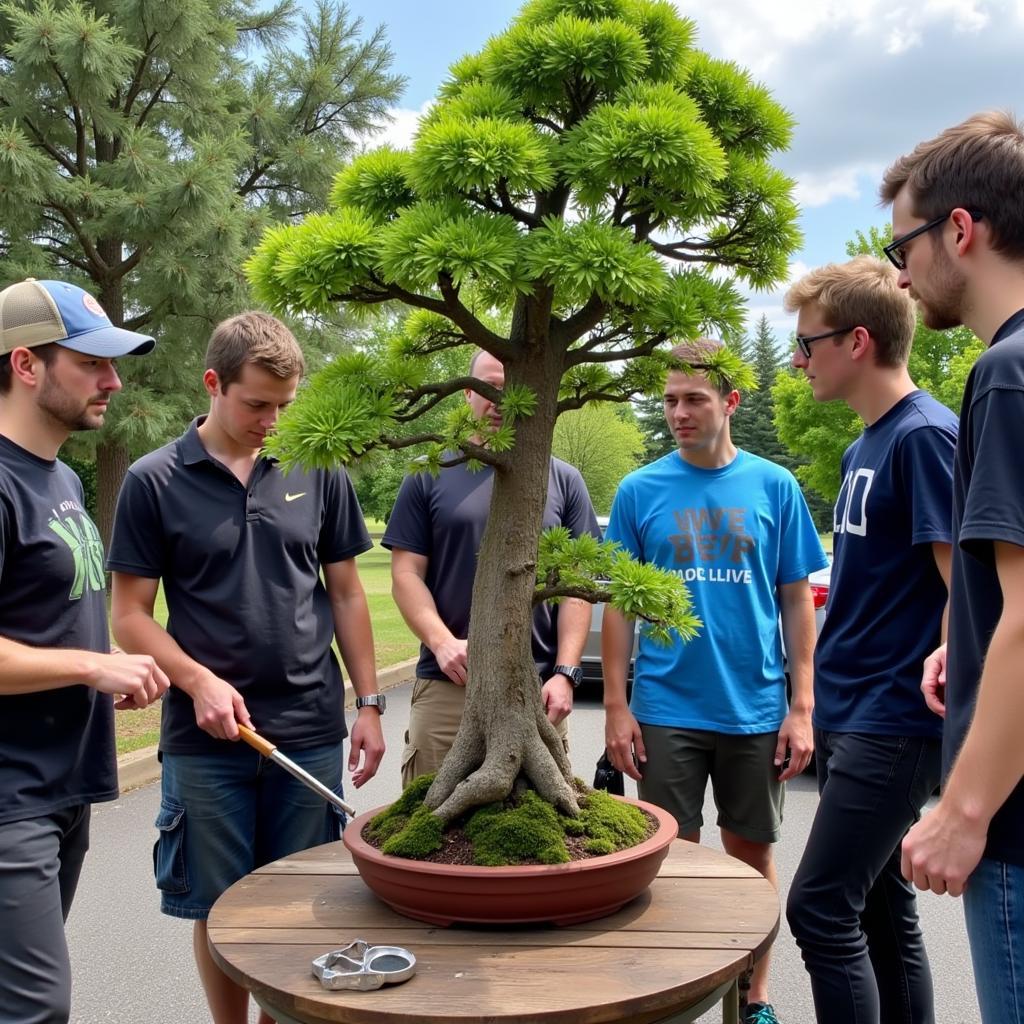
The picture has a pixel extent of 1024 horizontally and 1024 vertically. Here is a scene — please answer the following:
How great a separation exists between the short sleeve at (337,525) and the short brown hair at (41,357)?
894mm

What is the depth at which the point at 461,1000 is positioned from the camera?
162 centimetres

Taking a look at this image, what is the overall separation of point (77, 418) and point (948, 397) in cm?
2870

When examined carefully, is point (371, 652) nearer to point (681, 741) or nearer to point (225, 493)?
point (225, 493)

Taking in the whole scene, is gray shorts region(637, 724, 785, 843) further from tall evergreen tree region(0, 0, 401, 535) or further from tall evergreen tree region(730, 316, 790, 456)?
tall evergreen tree region(730, 316, 790, 456)

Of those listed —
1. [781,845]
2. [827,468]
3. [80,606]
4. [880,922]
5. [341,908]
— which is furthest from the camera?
[827,468]

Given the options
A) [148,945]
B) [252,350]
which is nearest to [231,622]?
[252,350]

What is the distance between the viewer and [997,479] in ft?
5.03

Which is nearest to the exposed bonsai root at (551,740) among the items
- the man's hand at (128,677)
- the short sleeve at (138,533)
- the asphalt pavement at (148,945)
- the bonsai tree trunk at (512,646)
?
the bonsai tree trunk at (512,646)

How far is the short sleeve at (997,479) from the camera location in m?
1.51

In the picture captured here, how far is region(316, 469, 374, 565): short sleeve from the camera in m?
3.06

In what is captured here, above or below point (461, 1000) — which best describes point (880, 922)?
below

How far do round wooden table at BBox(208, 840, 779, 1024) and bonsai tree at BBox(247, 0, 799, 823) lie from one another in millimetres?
272

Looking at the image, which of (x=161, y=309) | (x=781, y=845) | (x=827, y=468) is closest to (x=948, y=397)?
(x=827, y=468)

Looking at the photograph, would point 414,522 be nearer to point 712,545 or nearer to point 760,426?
point 712,545
